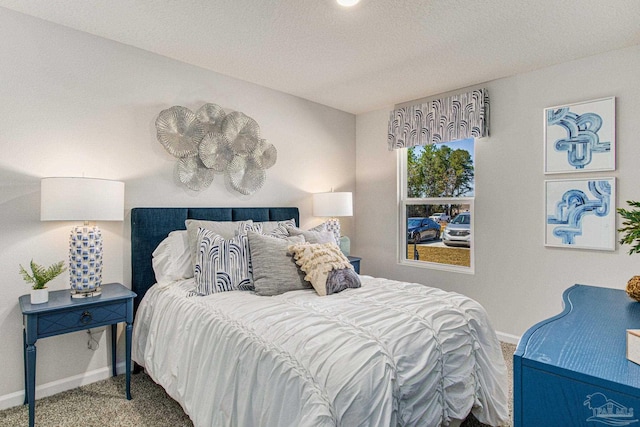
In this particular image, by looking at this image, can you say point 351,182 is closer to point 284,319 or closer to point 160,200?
point 160,200

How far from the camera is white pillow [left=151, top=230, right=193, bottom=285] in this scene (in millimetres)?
2481

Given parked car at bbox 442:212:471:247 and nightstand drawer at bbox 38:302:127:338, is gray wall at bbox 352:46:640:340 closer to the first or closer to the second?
parked car at bbox 442:212:471:247

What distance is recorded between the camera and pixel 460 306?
1.96 metres

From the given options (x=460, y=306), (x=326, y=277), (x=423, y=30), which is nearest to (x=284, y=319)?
(x=326, y=277)

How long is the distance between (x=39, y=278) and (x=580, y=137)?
160 inches

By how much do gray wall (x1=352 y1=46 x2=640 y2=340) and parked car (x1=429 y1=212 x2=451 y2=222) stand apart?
0.36m

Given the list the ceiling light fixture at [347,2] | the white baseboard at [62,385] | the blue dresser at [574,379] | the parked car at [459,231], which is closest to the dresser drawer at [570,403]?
the blue dresser at [574,379]

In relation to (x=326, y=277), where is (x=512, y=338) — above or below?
below

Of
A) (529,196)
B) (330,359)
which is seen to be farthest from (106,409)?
(529,196)

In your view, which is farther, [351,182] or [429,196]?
[351,182]

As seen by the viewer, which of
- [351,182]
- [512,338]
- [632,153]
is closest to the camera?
[632,153]

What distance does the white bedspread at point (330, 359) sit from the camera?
1.30 meters

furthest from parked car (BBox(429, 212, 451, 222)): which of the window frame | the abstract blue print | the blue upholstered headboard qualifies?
the blue upholstered headboard

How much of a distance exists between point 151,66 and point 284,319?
232 centimetres
